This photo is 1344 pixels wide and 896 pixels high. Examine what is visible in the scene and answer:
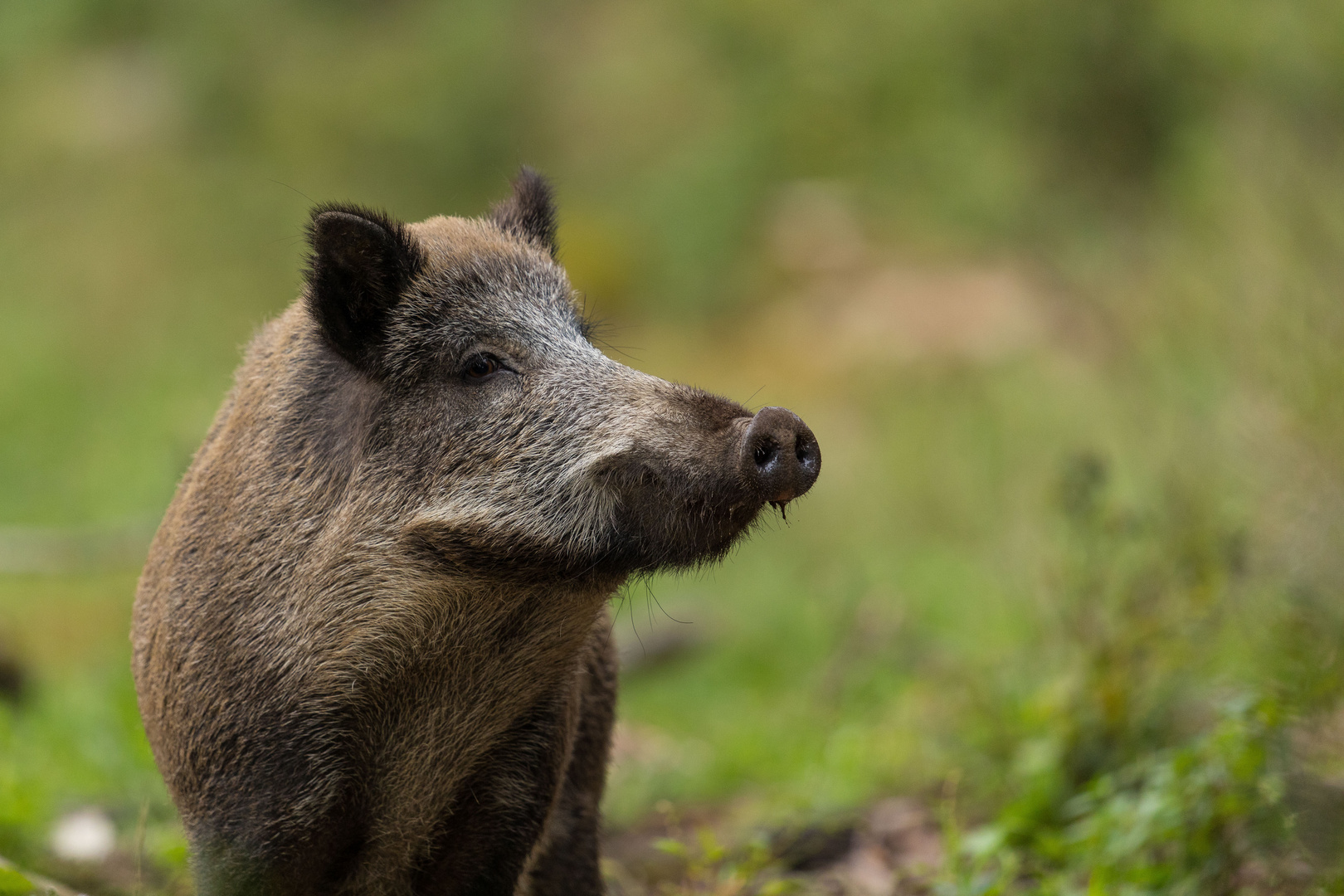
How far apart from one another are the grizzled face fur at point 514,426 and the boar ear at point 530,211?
0.35 m

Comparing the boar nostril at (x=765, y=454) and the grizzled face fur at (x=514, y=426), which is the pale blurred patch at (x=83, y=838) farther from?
the boar nostril at (x=765, y=454)

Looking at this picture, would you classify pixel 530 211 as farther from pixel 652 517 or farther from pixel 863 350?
pixel 863 350

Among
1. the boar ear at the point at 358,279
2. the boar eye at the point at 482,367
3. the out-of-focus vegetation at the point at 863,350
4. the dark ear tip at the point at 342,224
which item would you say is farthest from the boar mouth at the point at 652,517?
the out-of-focus vegetation at the point at 863,350

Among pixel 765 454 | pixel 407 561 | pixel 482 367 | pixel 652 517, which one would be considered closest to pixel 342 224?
pixel 482 367

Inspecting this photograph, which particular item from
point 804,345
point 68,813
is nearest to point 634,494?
point 68,813

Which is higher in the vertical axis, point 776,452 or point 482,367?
point 482,367

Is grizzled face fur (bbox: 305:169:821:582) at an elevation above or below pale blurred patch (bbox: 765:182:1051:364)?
below

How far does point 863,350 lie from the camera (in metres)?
16.2

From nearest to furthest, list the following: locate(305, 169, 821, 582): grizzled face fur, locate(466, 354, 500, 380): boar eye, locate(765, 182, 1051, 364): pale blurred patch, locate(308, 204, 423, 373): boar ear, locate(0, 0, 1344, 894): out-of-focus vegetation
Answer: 1. locate(305, 169, 821, 582): grizzled face fur
2. locate(308, 204, 423, 373): boar ear
3. locate(466, 354, 500, 380): boar eye
4. locate(0, 0, 1344, 894): out-of-focus vegetation
5. locate(765, 182, 1051, 364): pale blurred patch

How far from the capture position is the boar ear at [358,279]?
3096mm

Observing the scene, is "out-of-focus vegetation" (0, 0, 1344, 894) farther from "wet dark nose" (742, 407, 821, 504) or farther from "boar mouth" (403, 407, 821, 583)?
"wet dark nose" (742, 407, 821, 504)

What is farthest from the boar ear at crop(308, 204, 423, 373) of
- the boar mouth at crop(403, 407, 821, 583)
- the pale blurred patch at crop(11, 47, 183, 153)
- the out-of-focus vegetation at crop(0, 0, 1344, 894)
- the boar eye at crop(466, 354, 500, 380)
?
the pale blurred patch at crop(11, 47, 183, 153)

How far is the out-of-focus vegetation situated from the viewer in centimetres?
436

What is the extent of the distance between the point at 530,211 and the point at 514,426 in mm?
884
